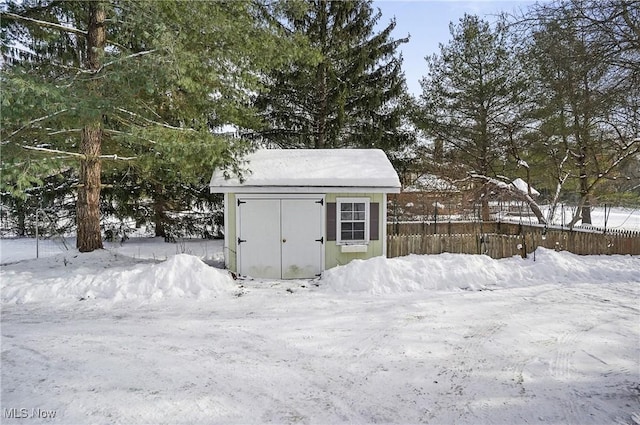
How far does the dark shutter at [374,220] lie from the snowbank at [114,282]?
149 inches

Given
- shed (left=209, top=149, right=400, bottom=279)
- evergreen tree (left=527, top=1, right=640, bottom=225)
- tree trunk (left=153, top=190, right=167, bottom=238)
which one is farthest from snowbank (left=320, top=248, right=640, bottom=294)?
tree trunk (left=153, top=190, right=167, bottom=238)

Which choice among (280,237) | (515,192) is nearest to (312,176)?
(280,237)

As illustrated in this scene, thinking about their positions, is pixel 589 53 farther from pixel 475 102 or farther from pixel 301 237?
pixel 475 102

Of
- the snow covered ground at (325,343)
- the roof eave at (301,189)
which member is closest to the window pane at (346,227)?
the roof eave at (301,189)

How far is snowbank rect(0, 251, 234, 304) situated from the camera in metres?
7.53

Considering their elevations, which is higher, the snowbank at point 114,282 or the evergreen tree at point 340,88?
the evergreen tree at point 340,88

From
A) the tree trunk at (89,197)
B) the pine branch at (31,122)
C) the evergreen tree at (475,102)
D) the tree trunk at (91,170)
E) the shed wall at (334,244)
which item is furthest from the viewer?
the evergreen tree at (475,102)

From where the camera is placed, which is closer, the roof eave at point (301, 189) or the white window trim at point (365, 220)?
the roof eave at point (301, 189)

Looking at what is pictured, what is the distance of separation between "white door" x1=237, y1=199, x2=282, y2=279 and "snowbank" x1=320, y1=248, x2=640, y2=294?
1458 mm

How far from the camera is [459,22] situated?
1680 cm

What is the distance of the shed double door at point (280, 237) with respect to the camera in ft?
30.8

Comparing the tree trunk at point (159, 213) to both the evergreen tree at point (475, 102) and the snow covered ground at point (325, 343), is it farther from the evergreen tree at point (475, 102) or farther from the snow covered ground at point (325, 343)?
the evergreen tree at point (475, 102)

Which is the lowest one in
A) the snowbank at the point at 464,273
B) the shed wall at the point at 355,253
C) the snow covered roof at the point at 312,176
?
the snowbank at the point at 464,273

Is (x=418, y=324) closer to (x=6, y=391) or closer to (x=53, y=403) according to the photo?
(x=53, y=403)
